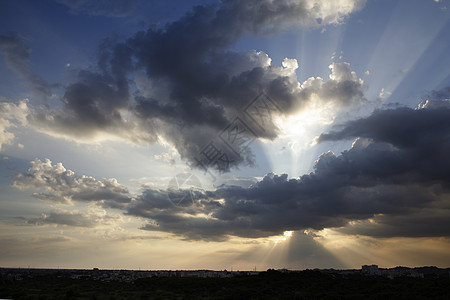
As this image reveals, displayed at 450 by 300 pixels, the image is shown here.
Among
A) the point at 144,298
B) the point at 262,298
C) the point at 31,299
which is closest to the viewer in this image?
the point at 31,299

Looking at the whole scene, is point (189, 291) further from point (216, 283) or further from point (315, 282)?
point (315, 282)

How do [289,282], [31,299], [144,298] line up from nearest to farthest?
[31,299]
[144,298]
[289,282]

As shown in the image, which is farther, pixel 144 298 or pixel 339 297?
pixel 144 298

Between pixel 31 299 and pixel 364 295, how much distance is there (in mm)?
70966

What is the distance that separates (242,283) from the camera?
103 metres

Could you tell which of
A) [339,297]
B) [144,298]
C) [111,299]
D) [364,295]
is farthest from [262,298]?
[111,299]

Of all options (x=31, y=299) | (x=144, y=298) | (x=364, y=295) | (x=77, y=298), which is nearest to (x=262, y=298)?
(x=364, y=295)

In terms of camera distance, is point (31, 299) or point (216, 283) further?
point (216, 283)

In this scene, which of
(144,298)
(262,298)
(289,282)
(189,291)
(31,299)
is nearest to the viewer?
(31,299)

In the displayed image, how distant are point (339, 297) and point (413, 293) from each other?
1608cm

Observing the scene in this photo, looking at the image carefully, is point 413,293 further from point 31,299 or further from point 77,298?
point 31,299

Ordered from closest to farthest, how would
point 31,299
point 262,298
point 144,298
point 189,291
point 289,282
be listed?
point 31,299
point 262,298
point 144,298
point 189,291
point 289,282

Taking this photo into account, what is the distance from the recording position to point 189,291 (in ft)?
304

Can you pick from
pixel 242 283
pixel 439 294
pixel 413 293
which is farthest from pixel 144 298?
pixel 439 294
